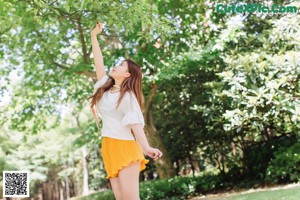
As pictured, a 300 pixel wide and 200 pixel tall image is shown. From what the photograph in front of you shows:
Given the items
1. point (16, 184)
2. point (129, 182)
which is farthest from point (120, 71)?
point (16, 184)

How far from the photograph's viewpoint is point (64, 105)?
12016mm

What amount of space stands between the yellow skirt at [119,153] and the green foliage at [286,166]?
6258mm

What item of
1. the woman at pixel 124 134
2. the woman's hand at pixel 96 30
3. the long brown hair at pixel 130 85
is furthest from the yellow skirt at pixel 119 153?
the woman's hand at pixel 96 30

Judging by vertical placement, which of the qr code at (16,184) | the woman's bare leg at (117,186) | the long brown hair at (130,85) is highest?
the long brown hair at (130,85)

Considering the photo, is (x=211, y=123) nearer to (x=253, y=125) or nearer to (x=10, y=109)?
(x=253, y=125)

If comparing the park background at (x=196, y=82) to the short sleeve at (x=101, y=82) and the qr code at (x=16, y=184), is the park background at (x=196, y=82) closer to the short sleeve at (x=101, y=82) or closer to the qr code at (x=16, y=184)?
the qr code at (x=16, y=184)

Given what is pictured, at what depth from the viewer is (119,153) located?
217 centimetres

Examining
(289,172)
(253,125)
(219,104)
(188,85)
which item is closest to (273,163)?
(289,172)

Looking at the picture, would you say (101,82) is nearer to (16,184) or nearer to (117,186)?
(117,186)

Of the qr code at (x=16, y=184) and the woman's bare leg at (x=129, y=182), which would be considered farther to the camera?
the qr code at (x=16, y=184)

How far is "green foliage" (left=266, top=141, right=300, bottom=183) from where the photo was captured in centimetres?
774

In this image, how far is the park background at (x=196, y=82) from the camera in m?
7.66

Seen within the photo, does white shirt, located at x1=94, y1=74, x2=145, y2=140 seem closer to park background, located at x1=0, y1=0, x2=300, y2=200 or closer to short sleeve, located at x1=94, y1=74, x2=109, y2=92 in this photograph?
short sleeve, located at x1=94, y1=74, x2=109, y2=92

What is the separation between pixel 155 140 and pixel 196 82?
1812 millimetres
